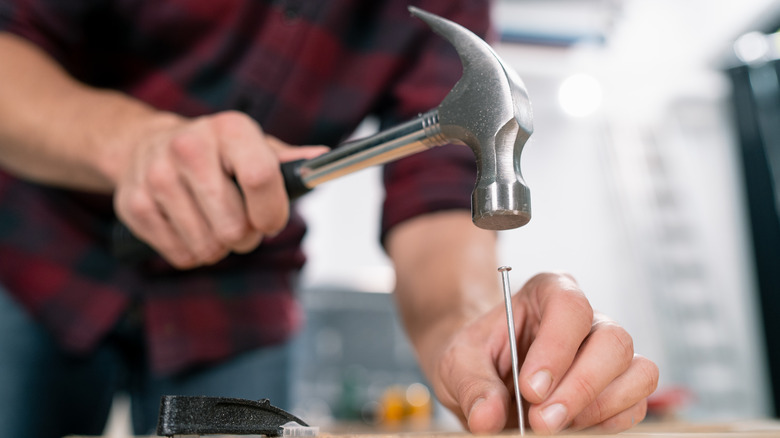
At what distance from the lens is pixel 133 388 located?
932mm

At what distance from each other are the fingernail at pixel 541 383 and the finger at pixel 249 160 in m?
0.32

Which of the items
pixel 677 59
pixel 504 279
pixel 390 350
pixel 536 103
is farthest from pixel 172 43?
pixel 677 59

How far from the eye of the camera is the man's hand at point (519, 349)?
0.46m

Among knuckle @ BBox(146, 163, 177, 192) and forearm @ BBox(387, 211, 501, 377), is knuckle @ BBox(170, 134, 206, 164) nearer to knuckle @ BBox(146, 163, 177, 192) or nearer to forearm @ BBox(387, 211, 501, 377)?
knuckle @ BBox(146, 163, 177, 192)

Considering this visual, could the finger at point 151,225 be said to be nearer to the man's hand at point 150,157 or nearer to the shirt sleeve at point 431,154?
the man's hand at point 150,157

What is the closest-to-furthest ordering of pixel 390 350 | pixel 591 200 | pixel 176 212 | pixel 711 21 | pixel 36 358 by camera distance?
pixel 176 212 → pixel 36 358 → pixel 390 350 → pixel 711 21 → pixel 591 200

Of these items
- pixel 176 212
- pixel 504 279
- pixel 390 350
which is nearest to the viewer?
pixel 504 279

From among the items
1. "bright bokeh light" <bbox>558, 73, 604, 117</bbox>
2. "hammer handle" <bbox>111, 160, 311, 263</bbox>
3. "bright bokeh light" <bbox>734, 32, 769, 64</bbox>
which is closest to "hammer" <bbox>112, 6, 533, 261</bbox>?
"hammer handle" <bbox>111, 160, 311, 263</bbox>

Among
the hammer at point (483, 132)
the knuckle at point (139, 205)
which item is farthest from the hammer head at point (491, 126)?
the knuckle at point (139, 205)

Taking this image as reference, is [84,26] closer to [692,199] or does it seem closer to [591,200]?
[591,200]

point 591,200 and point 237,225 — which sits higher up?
point 591,200

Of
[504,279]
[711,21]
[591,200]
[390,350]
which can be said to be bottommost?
[390,350]

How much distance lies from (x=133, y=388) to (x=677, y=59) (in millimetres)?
3127

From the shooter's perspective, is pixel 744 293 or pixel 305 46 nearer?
pixel 305 46
